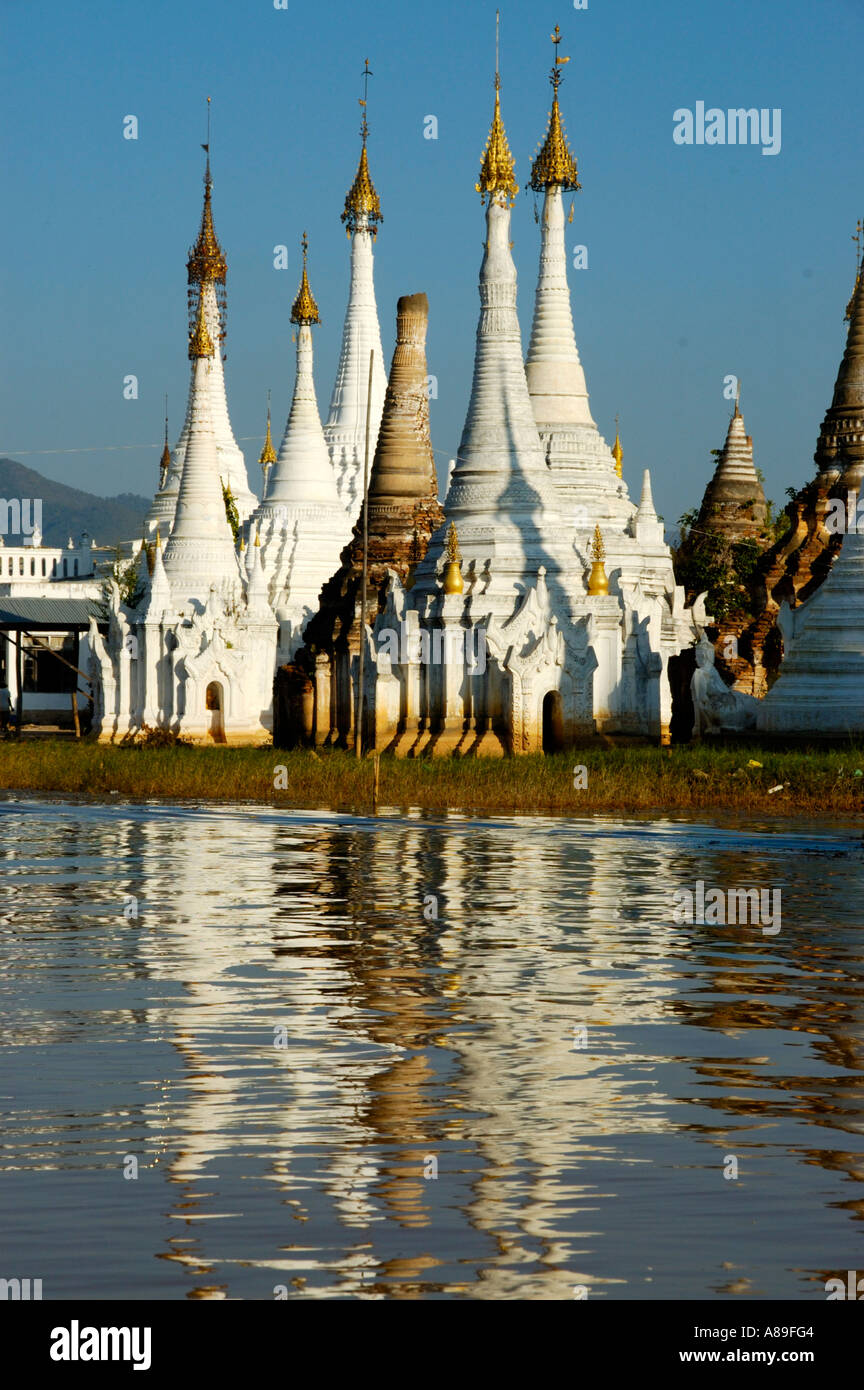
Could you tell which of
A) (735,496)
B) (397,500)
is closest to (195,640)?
(397,500)

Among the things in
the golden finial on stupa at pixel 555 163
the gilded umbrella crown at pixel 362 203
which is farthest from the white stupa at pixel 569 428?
the gilded umbrella crown at pixel 362 203

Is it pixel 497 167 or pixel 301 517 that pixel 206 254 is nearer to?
pixel 301 517

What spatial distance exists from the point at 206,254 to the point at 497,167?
3084 centimetres

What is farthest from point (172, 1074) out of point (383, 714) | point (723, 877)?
point (383, 714)

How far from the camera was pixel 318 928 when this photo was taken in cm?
1639

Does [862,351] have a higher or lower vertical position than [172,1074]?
higher

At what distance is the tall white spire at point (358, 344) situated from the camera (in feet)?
217

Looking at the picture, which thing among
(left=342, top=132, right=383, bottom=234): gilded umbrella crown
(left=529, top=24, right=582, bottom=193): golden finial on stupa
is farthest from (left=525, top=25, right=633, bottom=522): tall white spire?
(left=342, top=132, right=383, bottom=234): gilded umbrella crown

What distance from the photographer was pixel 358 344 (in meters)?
67.8

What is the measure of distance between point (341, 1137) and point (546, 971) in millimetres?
5036

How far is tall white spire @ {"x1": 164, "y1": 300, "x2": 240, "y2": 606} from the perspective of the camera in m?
52.2

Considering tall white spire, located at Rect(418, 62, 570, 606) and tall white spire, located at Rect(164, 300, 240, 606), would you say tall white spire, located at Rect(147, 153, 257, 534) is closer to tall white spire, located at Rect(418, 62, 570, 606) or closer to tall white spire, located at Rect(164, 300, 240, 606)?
tall white spire, located at Rect(164, 300, 240, 606)

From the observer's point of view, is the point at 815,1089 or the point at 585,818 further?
the point at 585,818
